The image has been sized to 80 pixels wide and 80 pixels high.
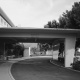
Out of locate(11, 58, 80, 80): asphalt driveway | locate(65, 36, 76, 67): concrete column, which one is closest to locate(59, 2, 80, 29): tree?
locate(65, 36, 76, 67): concrete column

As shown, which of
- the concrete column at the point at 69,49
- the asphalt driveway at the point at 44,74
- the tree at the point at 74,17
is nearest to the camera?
the asphalt driveway at the point at 44,74

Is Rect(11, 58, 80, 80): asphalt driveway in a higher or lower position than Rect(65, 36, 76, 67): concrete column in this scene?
lower

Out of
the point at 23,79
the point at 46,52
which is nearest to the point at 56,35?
the point at 23,79

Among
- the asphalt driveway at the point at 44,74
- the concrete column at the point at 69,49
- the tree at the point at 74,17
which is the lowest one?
the asphalt driveway at the point at 44,74

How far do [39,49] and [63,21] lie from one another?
62.3m

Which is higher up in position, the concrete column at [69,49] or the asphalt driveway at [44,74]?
the concrete column at [69,49]

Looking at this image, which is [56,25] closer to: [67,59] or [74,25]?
[74,25]

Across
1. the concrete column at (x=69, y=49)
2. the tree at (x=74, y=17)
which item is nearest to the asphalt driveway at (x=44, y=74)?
the concrete column at (x=69, y=49)

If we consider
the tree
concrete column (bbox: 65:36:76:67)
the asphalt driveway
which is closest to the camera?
the asphalt driveway

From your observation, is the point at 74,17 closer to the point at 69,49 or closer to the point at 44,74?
the point at 69,49

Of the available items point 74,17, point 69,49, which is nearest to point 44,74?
point 69,49

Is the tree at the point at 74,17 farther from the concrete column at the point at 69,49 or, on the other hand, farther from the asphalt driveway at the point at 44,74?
the asphalt driveway at the point at 44,74

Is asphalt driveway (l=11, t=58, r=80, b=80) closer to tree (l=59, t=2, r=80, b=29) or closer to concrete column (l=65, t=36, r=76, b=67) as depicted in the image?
concrete column (l=65, t=36, r=76, b=67)

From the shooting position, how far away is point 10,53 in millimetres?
48562
